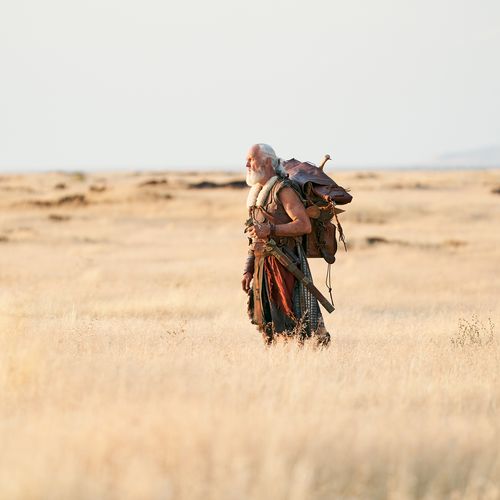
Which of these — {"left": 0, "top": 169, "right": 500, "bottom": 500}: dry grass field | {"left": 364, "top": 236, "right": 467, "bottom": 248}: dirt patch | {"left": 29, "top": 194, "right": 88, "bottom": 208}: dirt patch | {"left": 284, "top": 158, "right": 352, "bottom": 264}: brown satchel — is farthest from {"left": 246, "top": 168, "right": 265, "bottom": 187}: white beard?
{"left": 29, "top": 194, "right": 88, "bottom": 208}: dirt patch

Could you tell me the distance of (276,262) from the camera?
28.8 feet

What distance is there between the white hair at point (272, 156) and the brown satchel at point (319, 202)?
133mm

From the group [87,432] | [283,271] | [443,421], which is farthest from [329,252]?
[87,432]

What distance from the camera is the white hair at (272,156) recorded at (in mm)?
8719

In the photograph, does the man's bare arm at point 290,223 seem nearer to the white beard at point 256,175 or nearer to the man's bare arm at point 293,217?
the man's bare arm at point 293,217

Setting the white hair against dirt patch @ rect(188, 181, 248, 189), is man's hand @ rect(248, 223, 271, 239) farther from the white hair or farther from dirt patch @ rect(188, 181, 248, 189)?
dirt patch @ rect(188, 181, 248, 189)

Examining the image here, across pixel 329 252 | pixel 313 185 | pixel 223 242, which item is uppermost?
pixel 313 185

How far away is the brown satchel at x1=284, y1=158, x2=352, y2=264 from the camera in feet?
28.2

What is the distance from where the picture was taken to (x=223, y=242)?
92.9 feet

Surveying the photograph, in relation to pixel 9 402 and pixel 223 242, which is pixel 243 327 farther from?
pixel 223 242

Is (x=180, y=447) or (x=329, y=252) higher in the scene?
(x=329, y=252)

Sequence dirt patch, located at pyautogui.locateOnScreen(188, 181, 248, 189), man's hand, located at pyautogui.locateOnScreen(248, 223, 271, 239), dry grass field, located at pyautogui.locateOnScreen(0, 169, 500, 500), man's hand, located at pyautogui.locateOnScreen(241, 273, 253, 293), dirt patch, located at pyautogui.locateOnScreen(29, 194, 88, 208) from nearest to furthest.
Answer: dry grass field, located at pyautogui.locateOnScreen(0, 169, 500, 500) → man's hand, located at pyautogui.locateOnScreen(248, 223, 271, 239) → man's hand, located at pyautogui.locateOnScreen(241, 273, 253, 293) → dirt patch, located at pyautogui.locateOnScreen(29, 194, 88, 208) → dirt patch, located at pyautogui.locateOnScreen(188, 181, 248, 189)

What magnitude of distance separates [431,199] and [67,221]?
15720mm

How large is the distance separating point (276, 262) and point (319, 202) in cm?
67
